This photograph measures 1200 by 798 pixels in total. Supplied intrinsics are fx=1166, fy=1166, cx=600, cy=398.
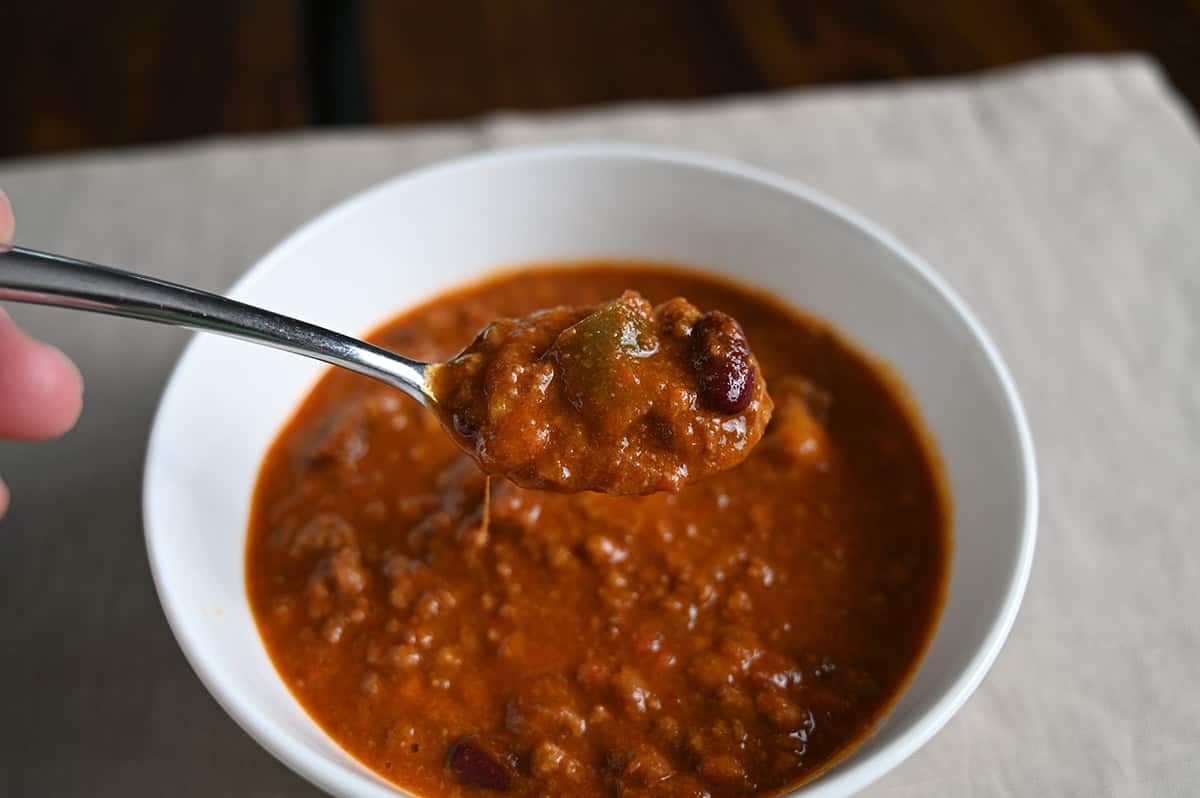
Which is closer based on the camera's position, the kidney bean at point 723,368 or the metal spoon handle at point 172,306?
the metal spoon handle at point 172,306

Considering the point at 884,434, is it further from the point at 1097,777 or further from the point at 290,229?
the point at 290,229

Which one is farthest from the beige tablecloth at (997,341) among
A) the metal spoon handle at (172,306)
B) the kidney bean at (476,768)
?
the metal spoon handle at (172,306)

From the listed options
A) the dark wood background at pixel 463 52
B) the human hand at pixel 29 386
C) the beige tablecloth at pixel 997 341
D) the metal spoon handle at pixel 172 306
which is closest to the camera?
the metal spoon handle at pixel 172 306

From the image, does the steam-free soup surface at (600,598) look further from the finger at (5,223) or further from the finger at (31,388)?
the finger at (5,223)

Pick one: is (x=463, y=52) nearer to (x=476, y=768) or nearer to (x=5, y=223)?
(x=5, y=223)

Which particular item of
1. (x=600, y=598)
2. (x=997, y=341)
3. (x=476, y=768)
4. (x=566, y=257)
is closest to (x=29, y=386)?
(x=476, y=768)

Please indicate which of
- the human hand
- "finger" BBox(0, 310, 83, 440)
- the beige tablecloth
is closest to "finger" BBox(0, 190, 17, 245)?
the human hand

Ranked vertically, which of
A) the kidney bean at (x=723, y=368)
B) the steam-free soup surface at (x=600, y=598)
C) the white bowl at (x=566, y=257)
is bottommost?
the steam-free soup surface at (x=600, y=598)
